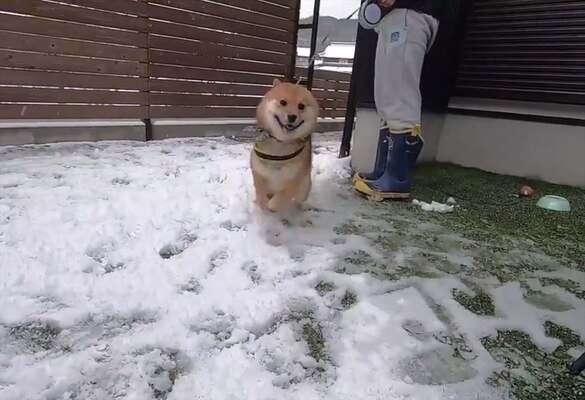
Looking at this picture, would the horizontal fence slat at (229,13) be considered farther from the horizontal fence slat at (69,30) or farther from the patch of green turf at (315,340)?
the patch of green turf at (315,340)

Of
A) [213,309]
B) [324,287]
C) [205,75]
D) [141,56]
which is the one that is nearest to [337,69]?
[205,75]

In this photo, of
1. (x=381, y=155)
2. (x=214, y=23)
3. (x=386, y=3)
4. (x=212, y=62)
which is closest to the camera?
(x=386, y=3)

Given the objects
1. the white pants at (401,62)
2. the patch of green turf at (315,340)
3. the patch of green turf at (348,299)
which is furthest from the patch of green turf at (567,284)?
the white pants at (401,62)

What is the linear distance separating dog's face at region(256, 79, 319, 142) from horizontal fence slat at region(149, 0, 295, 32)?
2491mm

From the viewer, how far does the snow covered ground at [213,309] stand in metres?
1.12

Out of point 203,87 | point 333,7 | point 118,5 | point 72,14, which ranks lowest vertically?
point 203,87

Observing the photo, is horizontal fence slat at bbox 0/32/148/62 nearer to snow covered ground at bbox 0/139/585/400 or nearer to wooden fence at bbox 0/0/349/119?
wooden fence at bbox 0/0/349/119

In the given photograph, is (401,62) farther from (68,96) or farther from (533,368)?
(68,96)

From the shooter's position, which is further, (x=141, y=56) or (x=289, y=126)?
(x=141, y=56)

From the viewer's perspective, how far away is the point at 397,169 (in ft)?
8.96

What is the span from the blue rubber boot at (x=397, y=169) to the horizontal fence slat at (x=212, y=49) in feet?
8.64

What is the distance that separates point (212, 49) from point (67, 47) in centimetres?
154

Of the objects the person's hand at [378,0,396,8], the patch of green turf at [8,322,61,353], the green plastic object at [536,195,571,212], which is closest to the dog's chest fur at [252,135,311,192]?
the person's hand at [378,0,396,8]

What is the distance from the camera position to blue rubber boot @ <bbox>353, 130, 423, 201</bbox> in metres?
2.71
